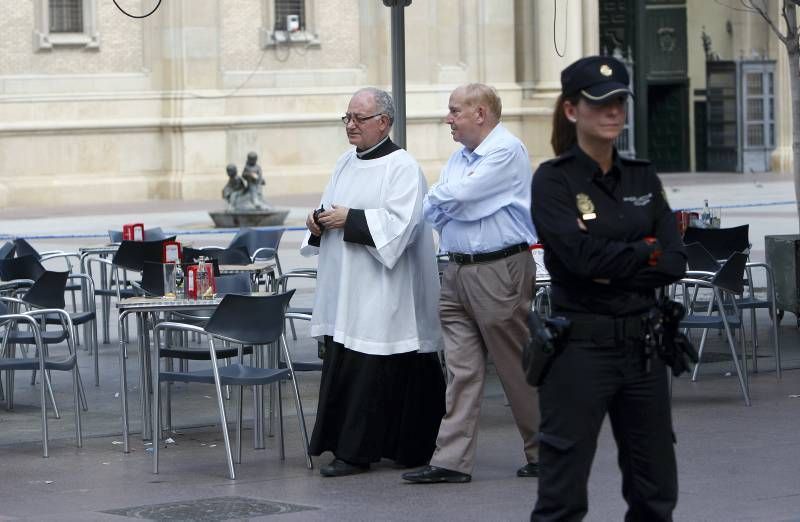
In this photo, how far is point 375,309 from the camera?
8547 millimetres

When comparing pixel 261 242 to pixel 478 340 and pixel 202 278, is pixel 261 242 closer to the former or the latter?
pixel 202 278

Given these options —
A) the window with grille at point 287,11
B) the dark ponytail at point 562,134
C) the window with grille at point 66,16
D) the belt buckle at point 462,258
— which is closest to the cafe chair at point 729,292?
the belt buckle at point 462,258

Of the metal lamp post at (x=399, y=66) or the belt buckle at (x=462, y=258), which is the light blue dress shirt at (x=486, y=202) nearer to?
the belt buckle at (x=462, y=258)

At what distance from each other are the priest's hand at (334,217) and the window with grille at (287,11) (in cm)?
2633

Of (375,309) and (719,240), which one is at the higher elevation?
(719,240)

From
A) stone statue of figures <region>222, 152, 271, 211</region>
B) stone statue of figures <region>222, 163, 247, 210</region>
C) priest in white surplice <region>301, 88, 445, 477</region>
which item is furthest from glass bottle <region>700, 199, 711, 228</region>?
stone statue of figures <region>222, 163, 247, 210</region>

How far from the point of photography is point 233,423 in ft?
34.3

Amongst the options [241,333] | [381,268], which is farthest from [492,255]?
[241,333]

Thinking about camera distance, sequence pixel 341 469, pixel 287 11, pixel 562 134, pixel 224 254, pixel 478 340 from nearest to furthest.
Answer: pixel 562 134 < pixel 478 340 < pixel 341 469 < pixel 224 254 < pixel 287 11

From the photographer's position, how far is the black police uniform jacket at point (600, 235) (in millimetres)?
5469

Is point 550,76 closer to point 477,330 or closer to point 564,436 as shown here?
point 477,330

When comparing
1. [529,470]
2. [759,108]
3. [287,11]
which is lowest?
[529,470]

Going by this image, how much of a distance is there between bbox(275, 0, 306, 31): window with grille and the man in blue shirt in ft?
87.0

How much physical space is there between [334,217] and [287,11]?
26.6 m
